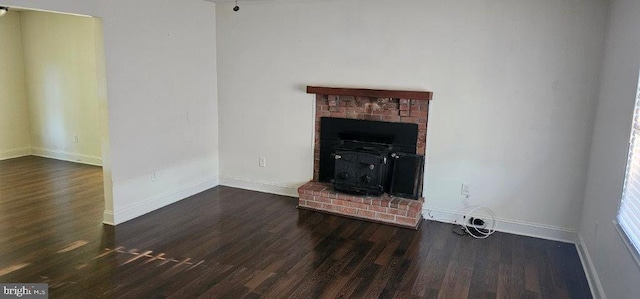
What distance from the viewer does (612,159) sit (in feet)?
9.98

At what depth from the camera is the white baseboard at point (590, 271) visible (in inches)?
115

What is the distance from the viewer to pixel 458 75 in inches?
166

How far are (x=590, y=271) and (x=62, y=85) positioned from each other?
7007mm

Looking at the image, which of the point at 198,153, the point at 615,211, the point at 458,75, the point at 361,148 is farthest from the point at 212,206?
the point at 615,211

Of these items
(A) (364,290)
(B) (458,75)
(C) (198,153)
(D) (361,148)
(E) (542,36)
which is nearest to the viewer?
(A) (364,290)

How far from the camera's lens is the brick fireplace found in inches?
169

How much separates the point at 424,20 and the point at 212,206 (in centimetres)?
294

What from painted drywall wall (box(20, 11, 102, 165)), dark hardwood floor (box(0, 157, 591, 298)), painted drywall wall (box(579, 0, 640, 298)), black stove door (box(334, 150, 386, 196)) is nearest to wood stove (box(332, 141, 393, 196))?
black stove door (box(334, 150, 386, 196))

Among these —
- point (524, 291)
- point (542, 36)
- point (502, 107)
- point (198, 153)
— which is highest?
point (542, 36)

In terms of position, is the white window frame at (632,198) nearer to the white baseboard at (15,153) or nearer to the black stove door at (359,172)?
the black stove door at (359,172)

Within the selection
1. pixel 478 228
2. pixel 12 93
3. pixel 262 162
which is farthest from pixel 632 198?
pixel 12 93

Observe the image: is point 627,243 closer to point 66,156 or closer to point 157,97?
point 157,97

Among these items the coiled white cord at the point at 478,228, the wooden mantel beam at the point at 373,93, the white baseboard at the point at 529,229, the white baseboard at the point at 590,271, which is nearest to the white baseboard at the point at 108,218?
the wooden mantel beam at the point at 373,93

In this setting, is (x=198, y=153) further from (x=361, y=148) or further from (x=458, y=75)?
(x=458, y=75)
